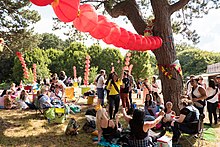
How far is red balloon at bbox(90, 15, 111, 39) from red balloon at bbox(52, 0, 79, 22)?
812 millimetres

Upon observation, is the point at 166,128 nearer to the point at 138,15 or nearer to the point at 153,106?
the point at 153,106

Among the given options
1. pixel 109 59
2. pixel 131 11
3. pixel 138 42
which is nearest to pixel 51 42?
pixel 109 59

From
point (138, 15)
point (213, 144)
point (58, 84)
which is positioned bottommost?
point (213, 144)

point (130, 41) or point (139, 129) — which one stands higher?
point (130, 41)

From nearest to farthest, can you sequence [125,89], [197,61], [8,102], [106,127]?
1. [106,127]
2. [125,89]
3. [8,102]
4. [197,61]

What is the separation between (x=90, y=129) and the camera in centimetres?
645

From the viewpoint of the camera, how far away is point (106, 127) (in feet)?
17.9

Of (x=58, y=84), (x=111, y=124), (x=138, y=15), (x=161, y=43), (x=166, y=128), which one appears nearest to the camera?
(x=111, y=124)

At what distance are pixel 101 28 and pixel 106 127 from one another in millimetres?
2332

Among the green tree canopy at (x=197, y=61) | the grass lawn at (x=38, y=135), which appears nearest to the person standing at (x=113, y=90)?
the grass lawn at (x=38, y=135)

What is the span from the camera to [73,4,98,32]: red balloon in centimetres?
385

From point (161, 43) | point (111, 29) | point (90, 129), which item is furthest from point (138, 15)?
point (90, 129)

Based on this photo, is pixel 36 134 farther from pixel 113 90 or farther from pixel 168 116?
pixel 168 116

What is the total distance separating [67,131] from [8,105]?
479cm
